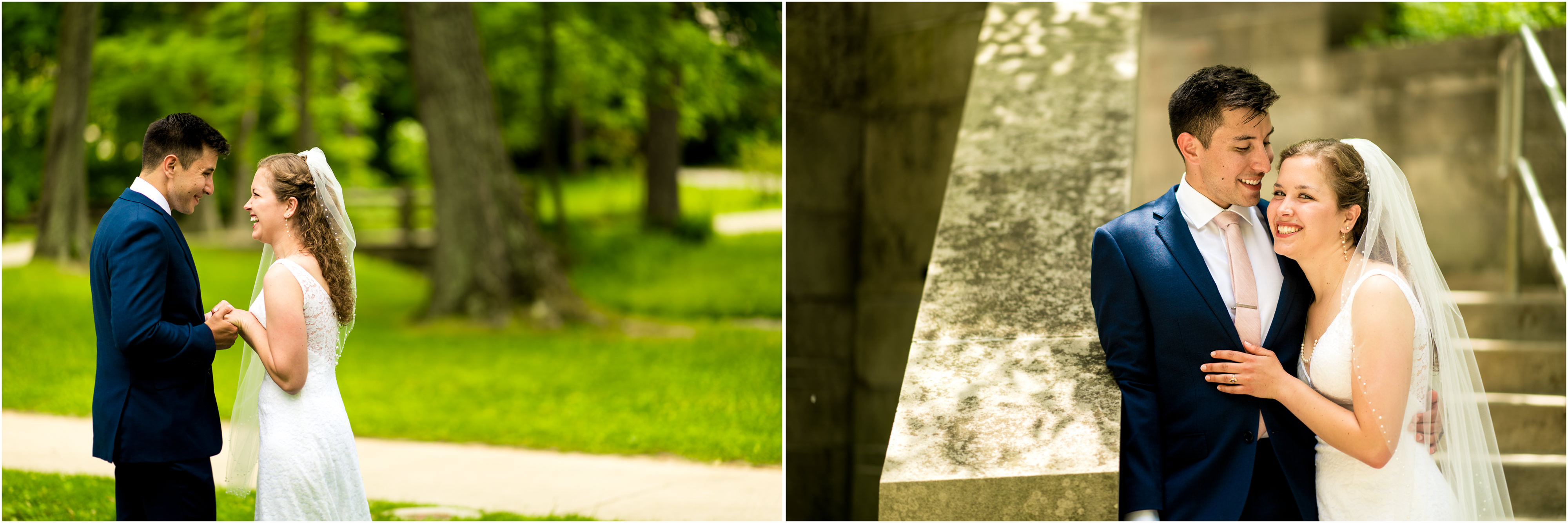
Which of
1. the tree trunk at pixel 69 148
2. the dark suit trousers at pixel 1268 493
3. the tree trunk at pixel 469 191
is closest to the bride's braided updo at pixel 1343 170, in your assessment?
the dark suit trousers at pixel 1268 493

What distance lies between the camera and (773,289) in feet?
57.3

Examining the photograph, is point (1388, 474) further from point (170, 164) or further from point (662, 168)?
point (662, 168)

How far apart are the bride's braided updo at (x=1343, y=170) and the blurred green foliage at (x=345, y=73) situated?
32.4 ft

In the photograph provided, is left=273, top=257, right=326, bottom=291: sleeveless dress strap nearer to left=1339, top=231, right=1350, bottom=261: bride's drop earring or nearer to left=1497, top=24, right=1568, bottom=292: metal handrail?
left=1339, top=231, right=1350, bottom=261: bride's drop earring

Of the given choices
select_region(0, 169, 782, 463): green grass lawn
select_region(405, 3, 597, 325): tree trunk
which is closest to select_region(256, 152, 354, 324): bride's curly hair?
select_region(0, 169, 782, 463): green grass lawn

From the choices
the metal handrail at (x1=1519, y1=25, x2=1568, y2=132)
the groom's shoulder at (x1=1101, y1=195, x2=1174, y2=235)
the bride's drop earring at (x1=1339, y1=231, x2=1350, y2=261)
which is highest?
the metal handrail at (x1=1519, y1=25, x2=1568, y2=132)

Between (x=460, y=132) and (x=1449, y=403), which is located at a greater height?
(x=460, y=132)

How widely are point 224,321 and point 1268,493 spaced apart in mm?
→ 3544

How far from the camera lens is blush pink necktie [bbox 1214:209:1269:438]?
3199 mm

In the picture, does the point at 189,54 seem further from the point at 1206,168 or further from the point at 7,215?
the point at 1206,168

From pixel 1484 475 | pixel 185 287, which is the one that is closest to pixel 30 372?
pixel 185 287

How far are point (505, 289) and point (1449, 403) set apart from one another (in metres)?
11.6

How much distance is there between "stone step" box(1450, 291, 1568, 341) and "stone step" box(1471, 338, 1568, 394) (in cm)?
40

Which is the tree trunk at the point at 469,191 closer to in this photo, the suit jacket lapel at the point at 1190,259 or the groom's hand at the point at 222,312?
the groom's hand at the point at 222,312
